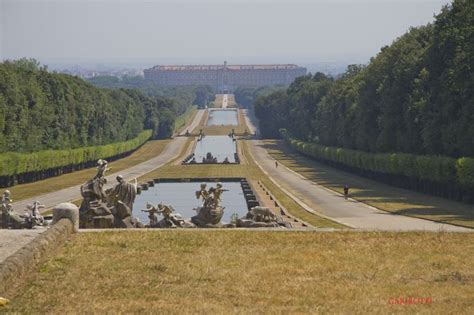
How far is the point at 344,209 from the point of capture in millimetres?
50344

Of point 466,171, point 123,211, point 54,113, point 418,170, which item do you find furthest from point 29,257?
point 54,113

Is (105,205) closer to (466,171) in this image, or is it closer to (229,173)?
(466,171)

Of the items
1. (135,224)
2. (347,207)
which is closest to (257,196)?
(347,207)

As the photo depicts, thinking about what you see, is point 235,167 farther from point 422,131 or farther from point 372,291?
point 372,291

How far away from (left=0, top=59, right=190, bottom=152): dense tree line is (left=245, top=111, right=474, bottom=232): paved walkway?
64.0ft

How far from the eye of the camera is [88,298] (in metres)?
17.1

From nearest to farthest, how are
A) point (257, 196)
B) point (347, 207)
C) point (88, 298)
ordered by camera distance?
1. point (88, 298)
2. point (347, 207)
3. point (257, 196)

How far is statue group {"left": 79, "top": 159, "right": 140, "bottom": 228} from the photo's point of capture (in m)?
29.3

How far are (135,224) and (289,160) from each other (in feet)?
263

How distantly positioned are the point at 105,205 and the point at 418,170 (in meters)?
34.5

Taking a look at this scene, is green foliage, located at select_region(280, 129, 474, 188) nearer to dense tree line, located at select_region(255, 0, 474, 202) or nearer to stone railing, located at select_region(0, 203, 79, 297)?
dense tree line, located at select_region(255, 0, 474, 202)

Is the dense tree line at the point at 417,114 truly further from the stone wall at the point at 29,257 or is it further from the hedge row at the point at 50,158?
the stone wall at the point at 29,257

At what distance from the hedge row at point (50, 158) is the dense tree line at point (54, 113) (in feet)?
3.94

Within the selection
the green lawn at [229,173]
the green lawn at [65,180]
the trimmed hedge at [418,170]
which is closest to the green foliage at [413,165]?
the trimmed hedge at [418,170]
